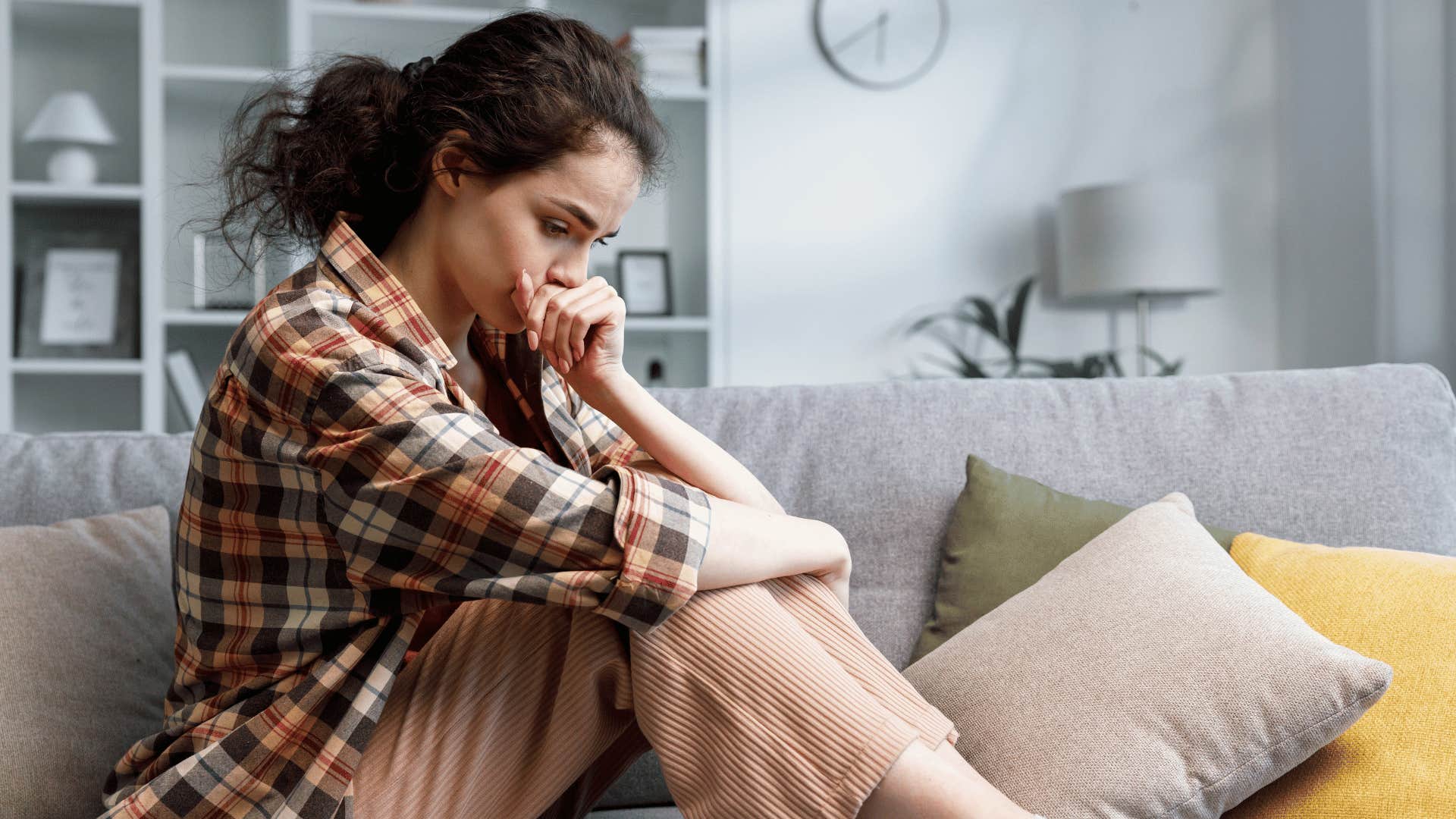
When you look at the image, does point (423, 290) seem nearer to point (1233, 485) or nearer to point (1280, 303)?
point (1233, 485)

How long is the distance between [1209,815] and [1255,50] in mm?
3315

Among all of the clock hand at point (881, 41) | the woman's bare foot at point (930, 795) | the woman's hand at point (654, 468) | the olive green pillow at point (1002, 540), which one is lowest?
the woman's bare foot at point (930, 795)

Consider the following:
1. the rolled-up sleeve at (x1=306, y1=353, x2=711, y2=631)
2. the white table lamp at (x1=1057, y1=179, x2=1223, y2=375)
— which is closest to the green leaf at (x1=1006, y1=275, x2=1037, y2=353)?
the white table lamp at (x1=1057, y1=179, x2=1223, y2=375)

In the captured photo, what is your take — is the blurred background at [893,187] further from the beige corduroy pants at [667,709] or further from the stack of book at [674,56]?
the beige corduroy pants at [667,709]

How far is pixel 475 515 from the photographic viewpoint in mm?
896

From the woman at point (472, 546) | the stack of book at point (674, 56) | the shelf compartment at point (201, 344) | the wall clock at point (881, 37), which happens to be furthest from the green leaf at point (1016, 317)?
the woman at point (472, 546)

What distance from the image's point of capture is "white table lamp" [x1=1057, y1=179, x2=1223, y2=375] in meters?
3.16

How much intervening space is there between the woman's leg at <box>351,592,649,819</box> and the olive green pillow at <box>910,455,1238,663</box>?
1.53 ft

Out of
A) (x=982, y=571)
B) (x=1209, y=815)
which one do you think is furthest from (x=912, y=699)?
(x=982, y=571)

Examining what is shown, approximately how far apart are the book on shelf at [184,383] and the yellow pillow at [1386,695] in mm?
2566

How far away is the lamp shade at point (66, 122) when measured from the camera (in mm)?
3006

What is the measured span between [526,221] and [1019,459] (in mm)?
703

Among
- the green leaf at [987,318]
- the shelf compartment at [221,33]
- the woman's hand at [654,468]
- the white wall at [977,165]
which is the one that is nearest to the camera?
the woman's hand at [654,468]

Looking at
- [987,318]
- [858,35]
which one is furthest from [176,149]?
[987,318]
